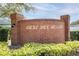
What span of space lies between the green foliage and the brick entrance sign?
0.26 feet

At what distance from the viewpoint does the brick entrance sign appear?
3764 mm

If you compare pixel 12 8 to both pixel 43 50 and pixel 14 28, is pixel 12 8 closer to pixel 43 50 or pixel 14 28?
pixel 14 28

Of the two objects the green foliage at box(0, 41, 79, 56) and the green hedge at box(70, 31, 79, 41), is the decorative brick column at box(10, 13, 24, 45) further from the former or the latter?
the green hedge at box(70, 31, 79, 41)

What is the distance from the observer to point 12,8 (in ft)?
12.5

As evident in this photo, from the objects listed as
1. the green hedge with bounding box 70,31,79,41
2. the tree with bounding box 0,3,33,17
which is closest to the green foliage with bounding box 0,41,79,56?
the green hedge with bounding box 70,31,79,41

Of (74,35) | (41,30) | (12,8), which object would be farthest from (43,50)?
(12,8)

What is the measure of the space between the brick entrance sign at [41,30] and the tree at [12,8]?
0.31 feet

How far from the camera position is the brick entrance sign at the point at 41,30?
3764 mm

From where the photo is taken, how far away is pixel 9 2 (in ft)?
12.4

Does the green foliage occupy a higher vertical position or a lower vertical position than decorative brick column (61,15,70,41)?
lower

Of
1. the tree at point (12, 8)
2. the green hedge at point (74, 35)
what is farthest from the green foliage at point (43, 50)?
the tree at point (12, 8)

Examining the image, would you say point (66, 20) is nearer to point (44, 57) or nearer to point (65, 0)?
point (65, 0)

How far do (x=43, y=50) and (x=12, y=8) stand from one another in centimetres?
81

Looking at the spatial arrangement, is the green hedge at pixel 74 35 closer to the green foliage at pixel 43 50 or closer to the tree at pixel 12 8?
the green foliage at pixel 43 50
